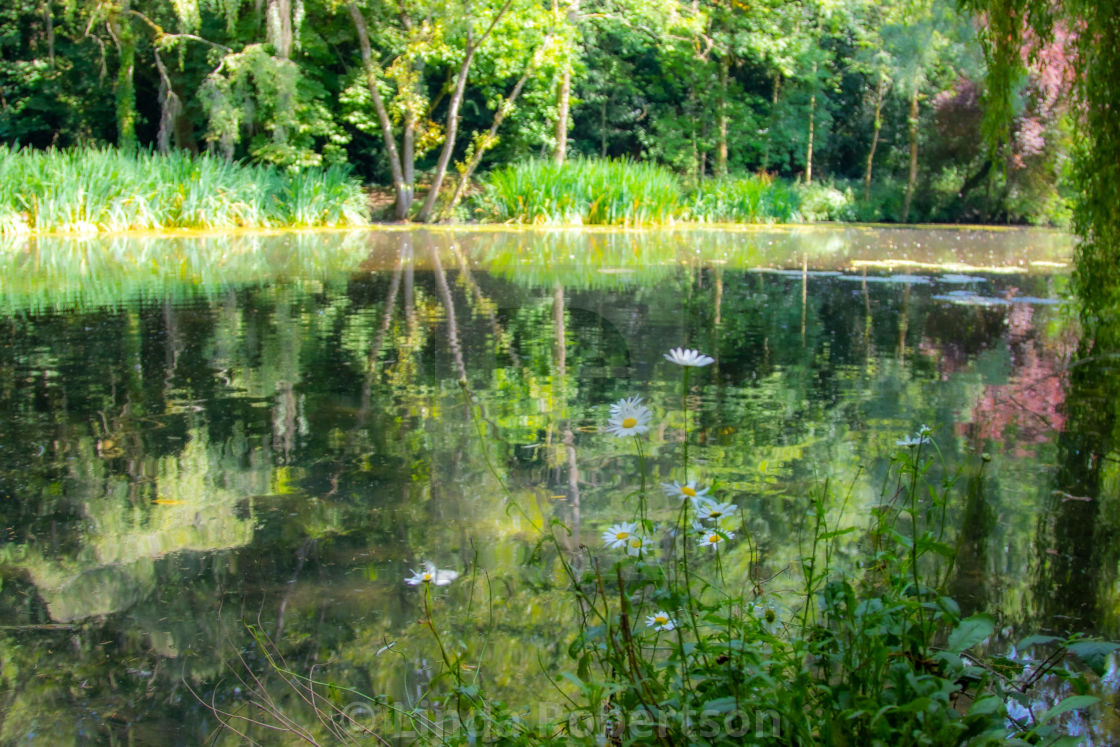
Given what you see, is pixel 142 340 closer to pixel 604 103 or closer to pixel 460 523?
pixel 460 523

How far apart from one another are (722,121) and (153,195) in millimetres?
17649

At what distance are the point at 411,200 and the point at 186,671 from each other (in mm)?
21479

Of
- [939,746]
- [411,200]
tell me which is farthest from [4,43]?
[939,746]

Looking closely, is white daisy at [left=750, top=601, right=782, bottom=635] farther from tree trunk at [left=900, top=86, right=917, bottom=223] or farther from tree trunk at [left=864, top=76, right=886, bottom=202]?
tree trunk at [left=864, top=76, right=886, bottom=202]

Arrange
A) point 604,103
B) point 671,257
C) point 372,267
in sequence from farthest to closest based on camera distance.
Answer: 1. point 604,103
2. point 671,257
3. point 372,267

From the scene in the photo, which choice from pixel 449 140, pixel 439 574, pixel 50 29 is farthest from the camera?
pixel 50 29

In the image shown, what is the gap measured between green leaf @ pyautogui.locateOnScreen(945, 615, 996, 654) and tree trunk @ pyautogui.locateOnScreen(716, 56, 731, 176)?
27.8m

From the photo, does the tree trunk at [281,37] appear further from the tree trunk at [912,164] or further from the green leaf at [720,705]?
the green leaf at [720,705]

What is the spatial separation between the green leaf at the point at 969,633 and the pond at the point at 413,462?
16 centimetres

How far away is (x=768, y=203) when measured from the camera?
2452 cm

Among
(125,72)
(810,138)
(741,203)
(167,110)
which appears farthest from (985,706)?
(810,138)

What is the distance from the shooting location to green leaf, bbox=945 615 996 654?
177cm

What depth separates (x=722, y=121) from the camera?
29.4m

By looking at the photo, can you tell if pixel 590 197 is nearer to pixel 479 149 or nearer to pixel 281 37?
pixel 479 149
